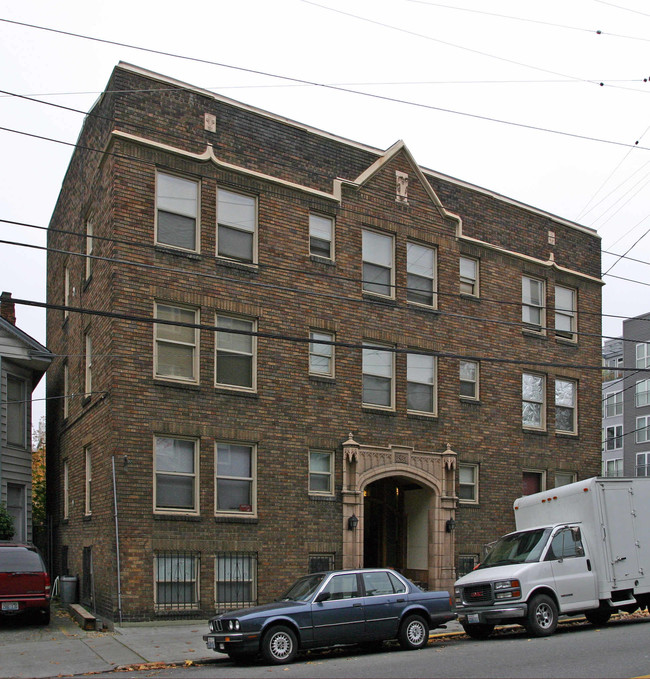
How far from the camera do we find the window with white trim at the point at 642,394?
55.2 m

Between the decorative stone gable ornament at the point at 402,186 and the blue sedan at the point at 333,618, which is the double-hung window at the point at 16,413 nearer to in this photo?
the decorative stone gable ornament at the point at 402,186

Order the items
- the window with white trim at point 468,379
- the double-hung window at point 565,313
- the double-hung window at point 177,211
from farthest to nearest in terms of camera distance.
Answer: the double-hung window at point 565,313 → the window with white trim at point 468,379 → the double-hung window at point 177,211

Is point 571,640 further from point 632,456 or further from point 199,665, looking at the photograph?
point 632,456

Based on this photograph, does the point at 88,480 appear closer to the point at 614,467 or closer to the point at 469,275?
the point at 469,275

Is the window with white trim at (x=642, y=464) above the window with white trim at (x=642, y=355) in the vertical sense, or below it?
below

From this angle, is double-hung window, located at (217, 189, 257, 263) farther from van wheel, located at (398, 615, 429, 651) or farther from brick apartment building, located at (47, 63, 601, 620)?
van wheel, located at (398, 615, 429, 651)

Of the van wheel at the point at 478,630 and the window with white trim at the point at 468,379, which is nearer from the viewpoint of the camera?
the van wheel at the point at 478,630

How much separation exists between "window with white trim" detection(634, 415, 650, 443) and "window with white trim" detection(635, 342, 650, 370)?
3170 millimetres

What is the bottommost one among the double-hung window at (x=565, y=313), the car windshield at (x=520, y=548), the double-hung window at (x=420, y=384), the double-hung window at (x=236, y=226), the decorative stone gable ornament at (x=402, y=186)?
the car windshield at (x=520, y=548)

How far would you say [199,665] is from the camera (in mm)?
14547

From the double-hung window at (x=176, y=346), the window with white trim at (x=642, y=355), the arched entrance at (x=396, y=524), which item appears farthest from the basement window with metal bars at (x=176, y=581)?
the window with white trim at (x=642, y=355)

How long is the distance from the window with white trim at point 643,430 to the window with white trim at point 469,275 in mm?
33210

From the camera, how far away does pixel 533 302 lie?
26688mm

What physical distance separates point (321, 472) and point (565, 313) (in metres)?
10.2
